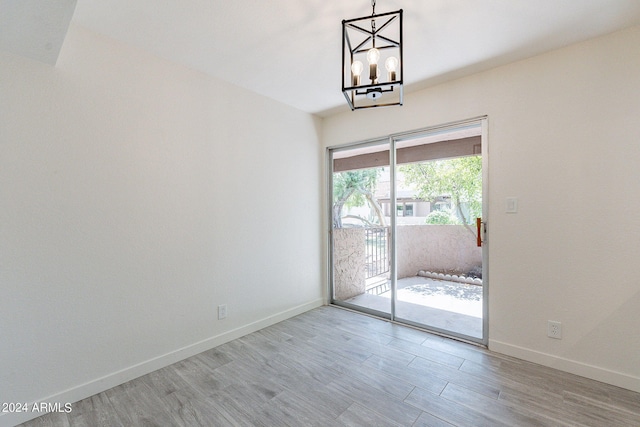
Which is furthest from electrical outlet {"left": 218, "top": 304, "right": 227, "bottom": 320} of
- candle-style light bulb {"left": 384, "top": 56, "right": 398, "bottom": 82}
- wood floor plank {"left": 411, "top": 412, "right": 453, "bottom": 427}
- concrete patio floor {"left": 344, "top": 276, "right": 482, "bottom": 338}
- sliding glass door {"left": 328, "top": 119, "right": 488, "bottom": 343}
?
candle-style light bulb {"left": 384, "top": 56, "right": 398, "bottom": 82}

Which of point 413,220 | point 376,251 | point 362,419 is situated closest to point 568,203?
point 362,419

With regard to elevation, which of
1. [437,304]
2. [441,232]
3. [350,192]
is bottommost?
[437,304]

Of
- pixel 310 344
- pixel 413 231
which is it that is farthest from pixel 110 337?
pixel 413 231

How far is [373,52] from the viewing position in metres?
1.43

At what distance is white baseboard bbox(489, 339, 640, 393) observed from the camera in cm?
191

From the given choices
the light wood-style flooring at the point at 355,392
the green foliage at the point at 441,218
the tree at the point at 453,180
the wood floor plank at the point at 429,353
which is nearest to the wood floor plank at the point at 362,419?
the light wood-style flooring at the point at 355,392

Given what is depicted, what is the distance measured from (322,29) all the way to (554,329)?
291cm

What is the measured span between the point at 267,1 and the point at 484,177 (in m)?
2.26

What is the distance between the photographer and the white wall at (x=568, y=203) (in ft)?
6.35

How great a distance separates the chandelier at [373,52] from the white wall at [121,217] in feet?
4.48

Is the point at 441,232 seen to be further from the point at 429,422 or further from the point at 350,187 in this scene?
the point at 429,422

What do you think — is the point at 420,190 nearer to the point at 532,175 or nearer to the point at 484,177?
the point at 484,177

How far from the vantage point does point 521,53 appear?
2.22 metres

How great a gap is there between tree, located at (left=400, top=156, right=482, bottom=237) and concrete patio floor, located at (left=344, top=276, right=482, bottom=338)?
1.03 metres
